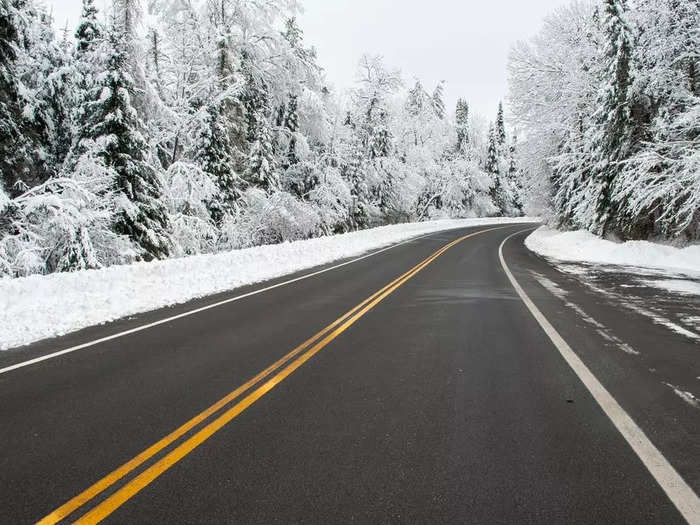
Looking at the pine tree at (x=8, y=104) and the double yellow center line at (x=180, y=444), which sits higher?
the pine tree at (x=8, y=104)

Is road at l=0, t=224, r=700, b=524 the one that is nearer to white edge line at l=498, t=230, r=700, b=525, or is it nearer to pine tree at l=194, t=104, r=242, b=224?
white edge line at l=498, t=230, r=700, b=525

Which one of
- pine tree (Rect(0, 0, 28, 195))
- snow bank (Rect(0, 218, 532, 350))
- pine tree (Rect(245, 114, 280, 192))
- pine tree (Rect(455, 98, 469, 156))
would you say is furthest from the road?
pine tree (Rect(455, 98, 469, 156))

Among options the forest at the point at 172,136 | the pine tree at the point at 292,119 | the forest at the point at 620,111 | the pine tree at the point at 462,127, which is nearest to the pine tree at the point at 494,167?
the pine tree at the point at 462,127

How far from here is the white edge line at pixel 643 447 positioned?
2.90 metres

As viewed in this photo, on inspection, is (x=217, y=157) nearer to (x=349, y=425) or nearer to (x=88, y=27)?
(x=88, y=27)

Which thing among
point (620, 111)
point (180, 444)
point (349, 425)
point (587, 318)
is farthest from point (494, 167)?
point (180, 444)

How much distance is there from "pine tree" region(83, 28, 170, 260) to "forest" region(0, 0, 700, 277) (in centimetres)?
7

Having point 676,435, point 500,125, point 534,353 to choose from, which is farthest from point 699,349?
point 500,125

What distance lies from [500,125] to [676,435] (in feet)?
318

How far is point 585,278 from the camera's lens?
1387 centimetres

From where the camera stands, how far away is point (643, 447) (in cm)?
362

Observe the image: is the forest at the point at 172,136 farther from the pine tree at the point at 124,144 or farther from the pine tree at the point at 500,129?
the pine tree at the point at 500,129

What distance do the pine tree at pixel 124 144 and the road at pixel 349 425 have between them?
1049 centimetres

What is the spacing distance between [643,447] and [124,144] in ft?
57.9
